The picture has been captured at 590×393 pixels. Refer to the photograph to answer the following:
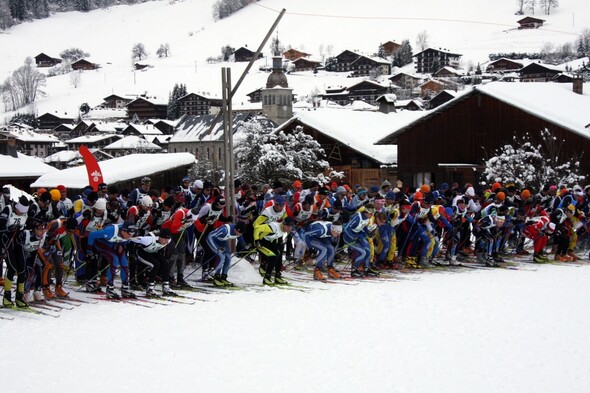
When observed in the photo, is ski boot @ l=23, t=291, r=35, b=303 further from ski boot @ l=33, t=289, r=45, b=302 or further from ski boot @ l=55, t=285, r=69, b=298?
ski boot @ l=55, t=285, r=69, b=298

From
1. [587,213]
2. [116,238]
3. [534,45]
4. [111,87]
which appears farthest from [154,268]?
[111,87]

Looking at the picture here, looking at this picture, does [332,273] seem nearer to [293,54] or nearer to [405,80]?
[405,80]

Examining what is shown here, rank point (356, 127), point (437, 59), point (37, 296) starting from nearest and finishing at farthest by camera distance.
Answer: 1. point (37, 296)
2. point (356, 127)
3. point (437, 59)

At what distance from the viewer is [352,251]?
15469 mm

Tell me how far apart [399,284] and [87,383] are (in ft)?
24.2

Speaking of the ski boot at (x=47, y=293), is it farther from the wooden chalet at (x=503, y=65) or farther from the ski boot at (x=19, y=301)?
the wooden chalet at (x=503, y=65)

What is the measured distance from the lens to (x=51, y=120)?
14238 cm

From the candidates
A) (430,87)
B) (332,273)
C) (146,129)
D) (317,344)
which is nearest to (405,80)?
(430,87)

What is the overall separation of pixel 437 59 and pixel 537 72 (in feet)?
121

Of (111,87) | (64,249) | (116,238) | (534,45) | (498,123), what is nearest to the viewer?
(116,238)

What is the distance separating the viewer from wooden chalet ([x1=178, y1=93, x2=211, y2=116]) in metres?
136

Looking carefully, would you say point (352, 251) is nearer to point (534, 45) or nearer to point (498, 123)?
point (498, 123)

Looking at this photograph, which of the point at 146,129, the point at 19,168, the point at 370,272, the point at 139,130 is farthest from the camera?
the point at 146,129

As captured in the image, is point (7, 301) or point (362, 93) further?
point (362, 93)
